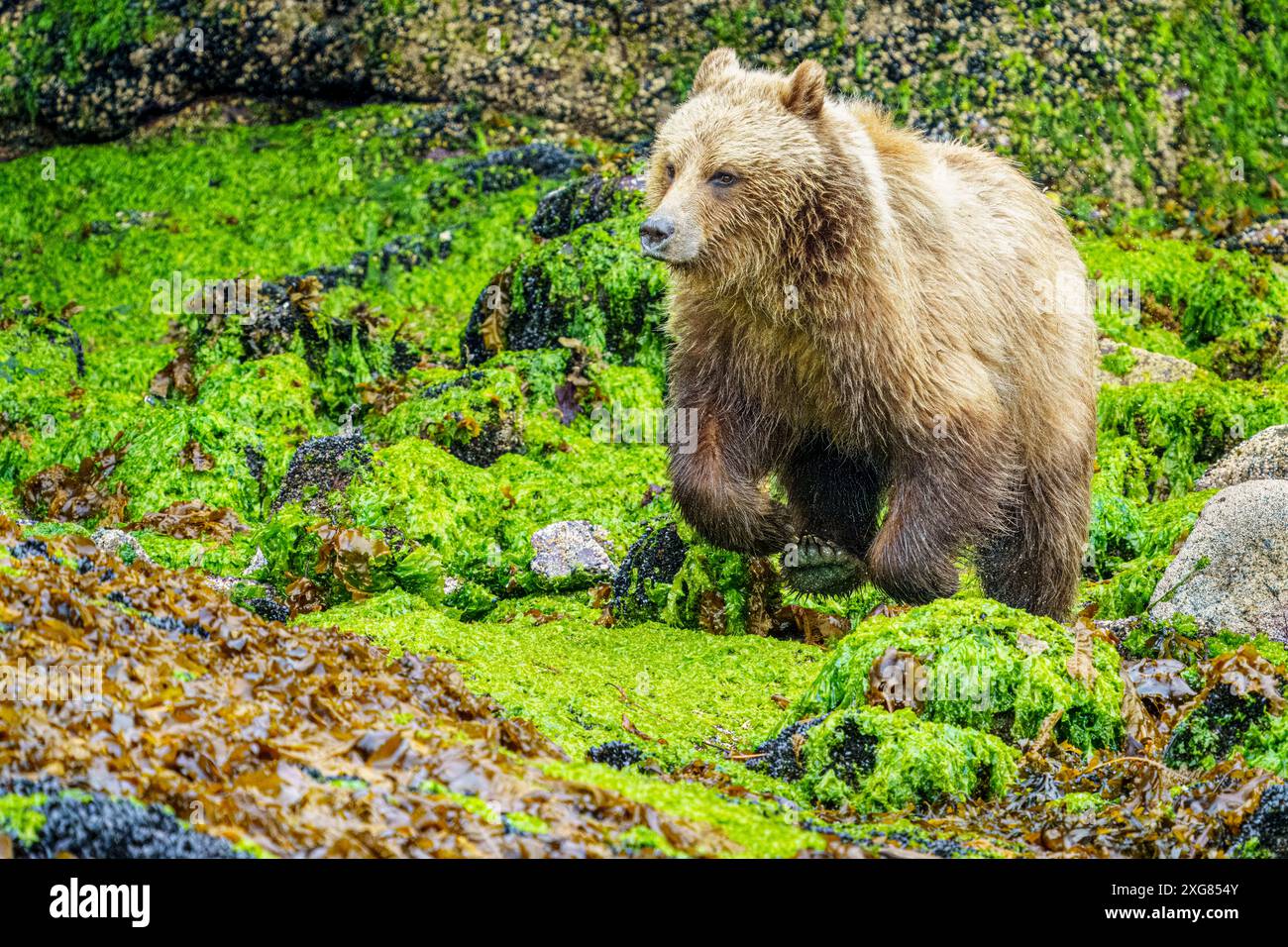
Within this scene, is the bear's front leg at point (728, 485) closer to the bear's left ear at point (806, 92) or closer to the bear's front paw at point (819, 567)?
the bear's front paw at point (819, 567)

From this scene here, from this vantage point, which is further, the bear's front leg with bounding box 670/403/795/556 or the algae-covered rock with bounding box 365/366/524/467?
the algae-covered rock with bounding box 365/366/524/467

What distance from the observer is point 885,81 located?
45.9ft

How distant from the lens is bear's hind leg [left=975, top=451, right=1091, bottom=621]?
775cm

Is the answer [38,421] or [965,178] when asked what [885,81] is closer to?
[965,178]

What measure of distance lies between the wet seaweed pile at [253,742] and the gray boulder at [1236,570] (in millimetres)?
3314

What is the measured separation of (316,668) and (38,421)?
6.14m

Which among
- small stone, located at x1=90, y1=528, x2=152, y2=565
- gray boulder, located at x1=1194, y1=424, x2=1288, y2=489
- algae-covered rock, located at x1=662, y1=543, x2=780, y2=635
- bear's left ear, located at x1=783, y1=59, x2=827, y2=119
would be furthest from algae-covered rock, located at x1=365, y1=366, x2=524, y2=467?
gray boulder, located at x1=1194, y1=424, x2=1288, y2=489

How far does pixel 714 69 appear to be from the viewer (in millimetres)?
7164

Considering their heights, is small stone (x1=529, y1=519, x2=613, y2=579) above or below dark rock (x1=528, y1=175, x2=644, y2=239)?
below

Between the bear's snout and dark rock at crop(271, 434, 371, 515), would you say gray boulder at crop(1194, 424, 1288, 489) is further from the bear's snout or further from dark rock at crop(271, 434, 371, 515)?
dark rock at crop(271, 434, 371, 515)

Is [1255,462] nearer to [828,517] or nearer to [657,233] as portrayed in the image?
[828,517]

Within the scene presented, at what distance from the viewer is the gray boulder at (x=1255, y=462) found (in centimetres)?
867

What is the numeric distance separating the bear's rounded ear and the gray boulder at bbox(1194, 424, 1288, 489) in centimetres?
374
